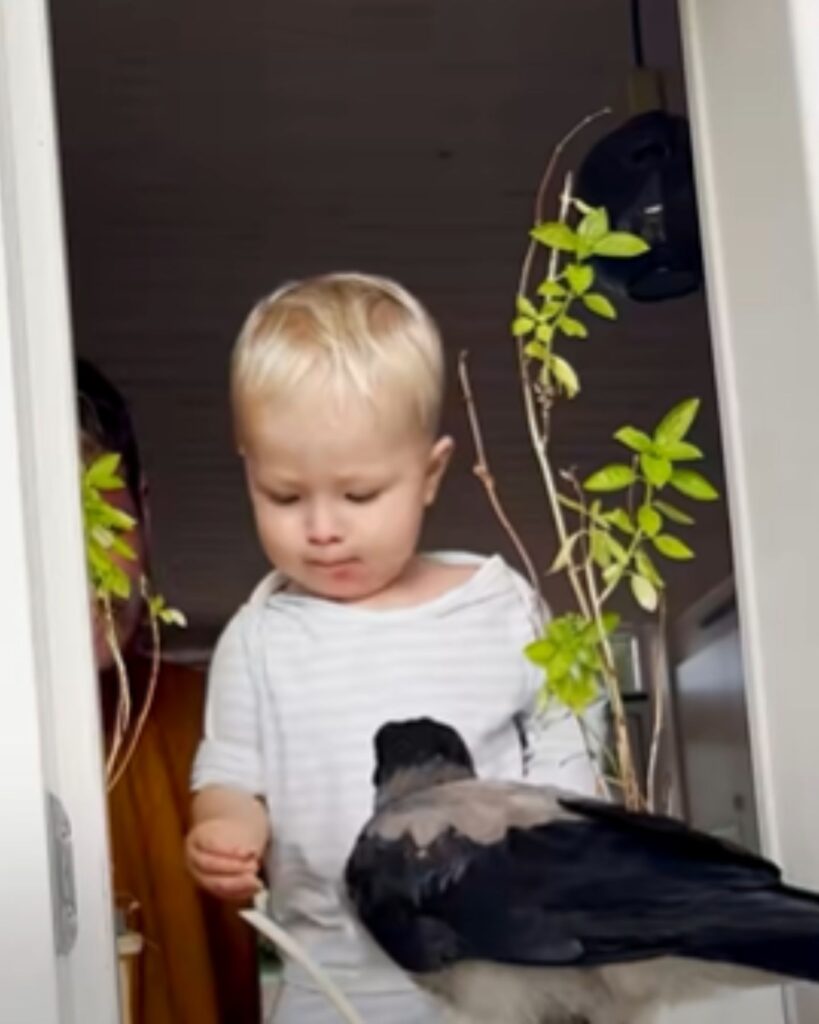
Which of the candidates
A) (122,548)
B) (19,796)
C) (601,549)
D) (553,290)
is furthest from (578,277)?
(19,796)

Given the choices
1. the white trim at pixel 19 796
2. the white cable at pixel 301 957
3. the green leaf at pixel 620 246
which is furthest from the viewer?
the green leaf at pixel 620 246

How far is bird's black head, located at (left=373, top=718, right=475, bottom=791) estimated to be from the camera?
80 centimetres

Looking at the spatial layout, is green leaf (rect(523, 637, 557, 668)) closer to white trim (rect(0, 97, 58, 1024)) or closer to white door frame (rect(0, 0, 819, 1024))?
white door frame (rect(0, 0, 819, 1024))

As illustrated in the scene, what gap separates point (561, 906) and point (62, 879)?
17 cm

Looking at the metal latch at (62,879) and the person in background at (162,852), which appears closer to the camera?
the metal latch at (62,879)

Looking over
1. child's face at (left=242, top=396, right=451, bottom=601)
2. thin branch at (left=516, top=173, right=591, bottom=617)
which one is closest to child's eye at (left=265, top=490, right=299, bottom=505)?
child's face at (left=242, top=396, right=451, bottom=601)

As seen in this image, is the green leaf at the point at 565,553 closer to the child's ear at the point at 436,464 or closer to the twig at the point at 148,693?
the child's ear at the point at 436,464

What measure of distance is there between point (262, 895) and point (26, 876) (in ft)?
0.52

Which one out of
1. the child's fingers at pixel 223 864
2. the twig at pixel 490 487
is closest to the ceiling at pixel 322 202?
the twig at pixel 490 487

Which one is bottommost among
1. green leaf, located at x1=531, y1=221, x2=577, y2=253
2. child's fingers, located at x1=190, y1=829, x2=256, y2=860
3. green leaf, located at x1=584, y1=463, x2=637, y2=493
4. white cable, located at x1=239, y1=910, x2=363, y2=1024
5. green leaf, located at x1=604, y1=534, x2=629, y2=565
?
white cable, located at x1=239, y1=910, x2=363, y2=1024

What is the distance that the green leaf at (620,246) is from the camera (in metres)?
0.88

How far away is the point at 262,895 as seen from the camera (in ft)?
2.68

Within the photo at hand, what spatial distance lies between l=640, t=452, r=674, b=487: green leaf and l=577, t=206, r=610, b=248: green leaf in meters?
0.10

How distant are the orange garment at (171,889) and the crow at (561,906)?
9cm
